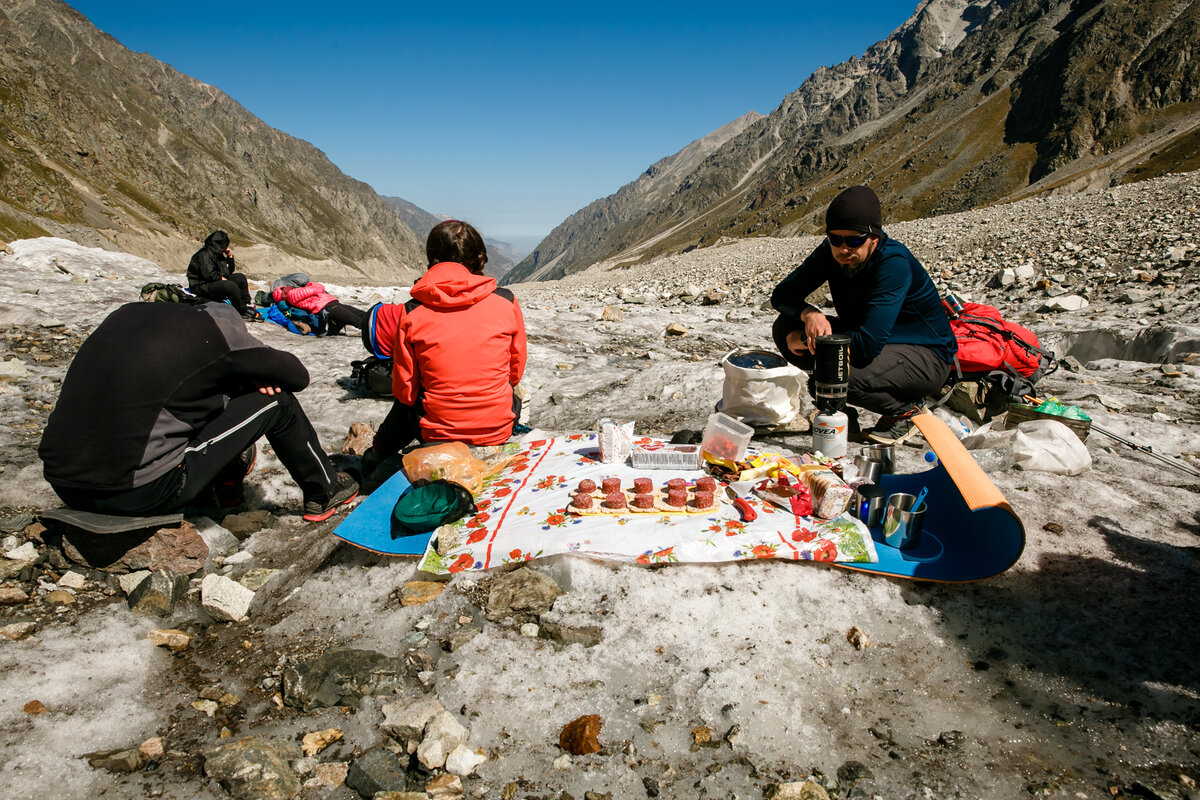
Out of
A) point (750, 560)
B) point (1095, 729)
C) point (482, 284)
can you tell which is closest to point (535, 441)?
point (482, 284)

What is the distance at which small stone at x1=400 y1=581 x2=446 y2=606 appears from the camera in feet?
10.5

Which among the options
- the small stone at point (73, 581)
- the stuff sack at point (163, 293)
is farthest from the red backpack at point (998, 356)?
the stuff sack at point (163, 293)

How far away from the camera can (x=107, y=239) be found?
48469 mm

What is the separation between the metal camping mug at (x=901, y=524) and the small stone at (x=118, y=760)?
3570 millimetres

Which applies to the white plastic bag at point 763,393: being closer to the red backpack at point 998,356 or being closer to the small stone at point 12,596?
the red backpack at point 998,356

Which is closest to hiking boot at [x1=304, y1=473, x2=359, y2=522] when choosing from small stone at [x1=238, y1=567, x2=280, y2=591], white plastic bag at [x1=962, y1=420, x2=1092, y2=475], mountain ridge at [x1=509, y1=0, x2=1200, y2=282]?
small stone at [x1=238, y1=567, x2=280, y2=591]

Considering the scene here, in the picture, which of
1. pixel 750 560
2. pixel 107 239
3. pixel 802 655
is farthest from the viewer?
pixel 107 239

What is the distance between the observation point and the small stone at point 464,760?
2.27 meters

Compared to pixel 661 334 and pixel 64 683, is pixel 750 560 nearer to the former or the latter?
pixel 64 683

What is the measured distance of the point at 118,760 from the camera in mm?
2199

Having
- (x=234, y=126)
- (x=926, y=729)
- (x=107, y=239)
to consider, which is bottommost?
(x=926, y=729)

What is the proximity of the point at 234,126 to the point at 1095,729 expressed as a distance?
6468 inches

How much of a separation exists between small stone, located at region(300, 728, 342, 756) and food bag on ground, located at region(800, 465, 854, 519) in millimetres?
2671

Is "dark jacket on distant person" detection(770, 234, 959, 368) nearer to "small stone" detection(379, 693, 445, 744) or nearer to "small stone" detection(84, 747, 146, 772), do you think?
"small stone" detection(379, 693, 445, 744)
